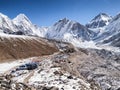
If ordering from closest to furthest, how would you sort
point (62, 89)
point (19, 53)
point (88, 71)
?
1. point (62, 89)
2. point (88, 71)
3. point (19, 53)

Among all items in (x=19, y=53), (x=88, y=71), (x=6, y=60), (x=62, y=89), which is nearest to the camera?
(x=62, y=89)

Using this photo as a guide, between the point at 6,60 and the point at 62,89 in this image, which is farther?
the point at 6,60

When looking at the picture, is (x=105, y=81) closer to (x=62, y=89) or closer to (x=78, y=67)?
(x=78, y=67)

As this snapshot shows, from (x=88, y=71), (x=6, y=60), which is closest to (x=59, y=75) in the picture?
(x=88, y=71)

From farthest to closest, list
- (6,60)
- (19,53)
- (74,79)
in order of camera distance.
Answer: (19,53)
(6,60)
(74,79)

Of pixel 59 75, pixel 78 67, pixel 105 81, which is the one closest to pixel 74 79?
pixel 59 75

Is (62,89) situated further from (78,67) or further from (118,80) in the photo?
(78,67)

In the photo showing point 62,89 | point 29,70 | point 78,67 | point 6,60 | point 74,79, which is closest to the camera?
point 62,89

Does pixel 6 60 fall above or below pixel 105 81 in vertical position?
above

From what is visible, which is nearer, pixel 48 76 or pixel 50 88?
pixel 50 88
